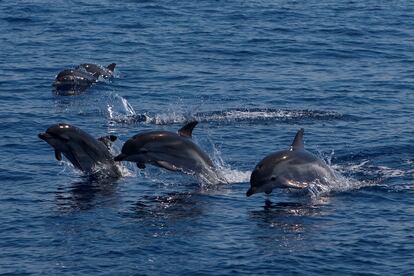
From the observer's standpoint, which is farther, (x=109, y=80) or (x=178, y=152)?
(x=109, y=80)

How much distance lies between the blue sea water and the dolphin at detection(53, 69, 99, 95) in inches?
18.0

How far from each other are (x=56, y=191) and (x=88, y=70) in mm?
16028

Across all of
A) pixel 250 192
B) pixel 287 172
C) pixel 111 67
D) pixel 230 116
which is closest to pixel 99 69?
pixel 111 67

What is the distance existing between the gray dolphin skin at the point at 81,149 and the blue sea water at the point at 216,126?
0.56 m

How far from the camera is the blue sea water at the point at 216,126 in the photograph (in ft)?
80.3

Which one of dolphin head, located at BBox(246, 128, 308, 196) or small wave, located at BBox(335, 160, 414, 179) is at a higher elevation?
dolphin head, located at BBox(246, 128, 308, 196)

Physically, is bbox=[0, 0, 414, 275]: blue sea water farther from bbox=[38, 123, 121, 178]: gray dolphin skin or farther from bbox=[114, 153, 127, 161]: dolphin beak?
bbox=[114, 153, 127, 161]: dolphin beak

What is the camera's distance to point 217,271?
23.2 meters

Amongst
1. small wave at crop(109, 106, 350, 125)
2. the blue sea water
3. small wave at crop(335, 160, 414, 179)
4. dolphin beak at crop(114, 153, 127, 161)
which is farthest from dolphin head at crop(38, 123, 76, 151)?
small wave at crop(109, 106, 350, 125)

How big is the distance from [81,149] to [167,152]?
6.96ft

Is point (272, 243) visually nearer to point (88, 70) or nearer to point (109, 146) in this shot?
point (109, 146)

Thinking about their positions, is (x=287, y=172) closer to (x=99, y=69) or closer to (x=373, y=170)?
(x=373, y=170)

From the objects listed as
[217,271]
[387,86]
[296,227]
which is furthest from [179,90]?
[217,271]

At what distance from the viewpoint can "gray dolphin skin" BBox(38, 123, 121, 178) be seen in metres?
30.1
